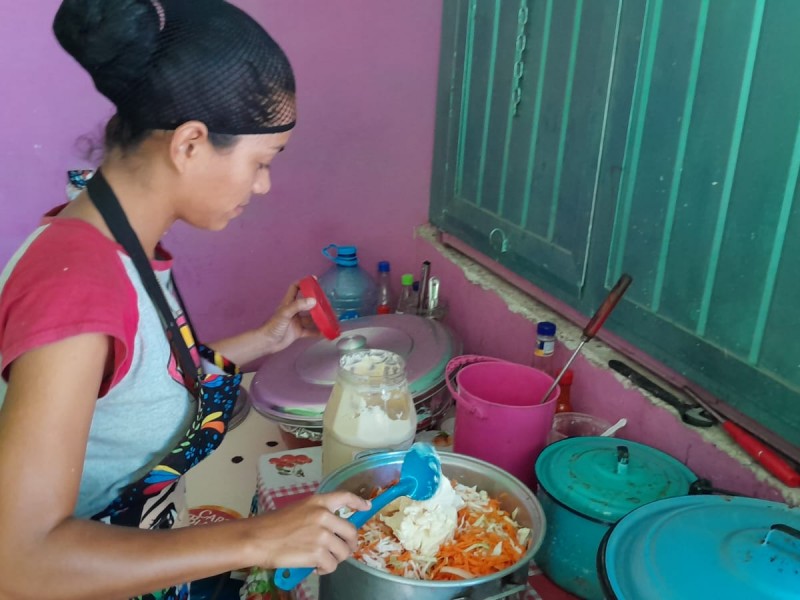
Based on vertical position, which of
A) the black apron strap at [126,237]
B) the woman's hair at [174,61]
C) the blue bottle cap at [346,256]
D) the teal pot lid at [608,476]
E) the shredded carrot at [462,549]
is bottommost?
the shredded carrot at [462,549]

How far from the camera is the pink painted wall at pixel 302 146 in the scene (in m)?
1.50

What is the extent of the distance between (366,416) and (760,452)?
52cm

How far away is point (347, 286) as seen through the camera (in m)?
1.73

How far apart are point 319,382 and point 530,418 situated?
16.6 inches

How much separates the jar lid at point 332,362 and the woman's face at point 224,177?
0.47 m

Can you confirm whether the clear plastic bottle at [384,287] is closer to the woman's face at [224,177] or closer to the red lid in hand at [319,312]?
the red lid in hand at [319,312]

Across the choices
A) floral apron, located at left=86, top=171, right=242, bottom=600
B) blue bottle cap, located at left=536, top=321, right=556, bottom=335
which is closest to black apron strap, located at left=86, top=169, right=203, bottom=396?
floral apron, located at left=86, top=171, right=242, bottom=600

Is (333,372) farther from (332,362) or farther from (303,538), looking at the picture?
(303,538)

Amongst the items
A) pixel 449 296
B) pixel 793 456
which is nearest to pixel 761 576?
pixel 793 456

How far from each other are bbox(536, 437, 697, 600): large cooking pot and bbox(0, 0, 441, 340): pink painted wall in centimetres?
96

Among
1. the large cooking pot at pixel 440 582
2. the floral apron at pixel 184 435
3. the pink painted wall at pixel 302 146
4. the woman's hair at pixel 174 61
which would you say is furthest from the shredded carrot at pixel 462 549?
the pink painted wall at pixel 302 146

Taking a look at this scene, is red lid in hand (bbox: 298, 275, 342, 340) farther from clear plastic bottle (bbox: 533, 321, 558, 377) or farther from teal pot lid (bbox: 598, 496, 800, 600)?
teal pot lid (bbox: 598, 496, 800, 600)

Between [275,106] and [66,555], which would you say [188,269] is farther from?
[66,555]

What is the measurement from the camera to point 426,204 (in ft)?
5.84
